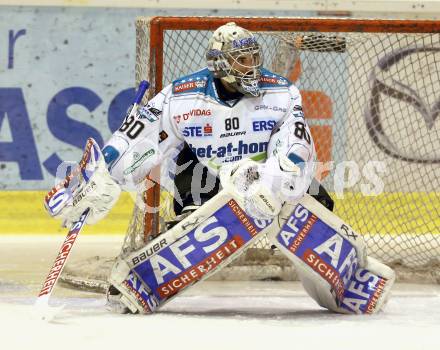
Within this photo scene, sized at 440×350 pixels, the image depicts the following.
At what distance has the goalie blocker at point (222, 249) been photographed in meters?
4.59

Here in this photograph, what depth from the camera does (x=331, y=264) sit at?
15.5 ft

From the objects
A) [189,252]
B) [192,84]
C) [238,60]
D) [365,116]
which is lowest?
[365,116]

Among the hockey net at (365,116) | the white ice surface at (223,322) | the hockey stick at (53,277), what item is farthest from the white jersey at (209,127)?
the hockey net at (365,116)

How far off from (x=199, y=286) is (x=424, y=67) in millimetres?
2143

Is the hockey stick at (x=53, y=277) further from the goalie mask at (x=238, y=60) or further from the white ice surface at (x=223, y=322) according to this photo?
the goalie mask at (x=238, y=60)

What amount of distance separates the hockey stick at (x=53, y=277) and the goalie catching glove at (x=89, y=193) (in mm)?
37

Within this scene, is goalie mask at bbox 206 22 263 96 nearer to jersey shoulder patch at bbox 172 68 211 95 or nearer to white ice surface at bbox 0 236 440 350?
jersey shoulder patch at bbox 172 68 211 95

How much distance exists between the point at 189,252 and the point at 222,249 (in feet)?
0.41

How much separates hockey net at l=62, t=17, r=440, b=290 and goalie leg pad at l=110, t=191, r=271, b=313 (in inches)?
48.6

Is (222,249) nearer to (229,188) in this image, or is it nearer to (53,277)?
(229,188)

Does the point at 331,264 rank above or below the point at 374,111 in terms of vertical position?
above

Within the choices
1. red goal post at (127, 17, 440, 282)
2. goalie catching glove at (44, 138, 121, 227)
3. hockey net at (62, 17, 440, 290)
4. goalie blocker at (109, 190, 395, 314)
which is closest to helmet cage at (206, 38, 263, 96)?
goalie blocker at (109, 190, 395, 314)

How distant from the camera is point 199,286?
584 cm

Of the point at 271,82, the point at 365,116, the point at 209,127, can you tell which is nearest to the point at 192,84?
the point at 209,127
